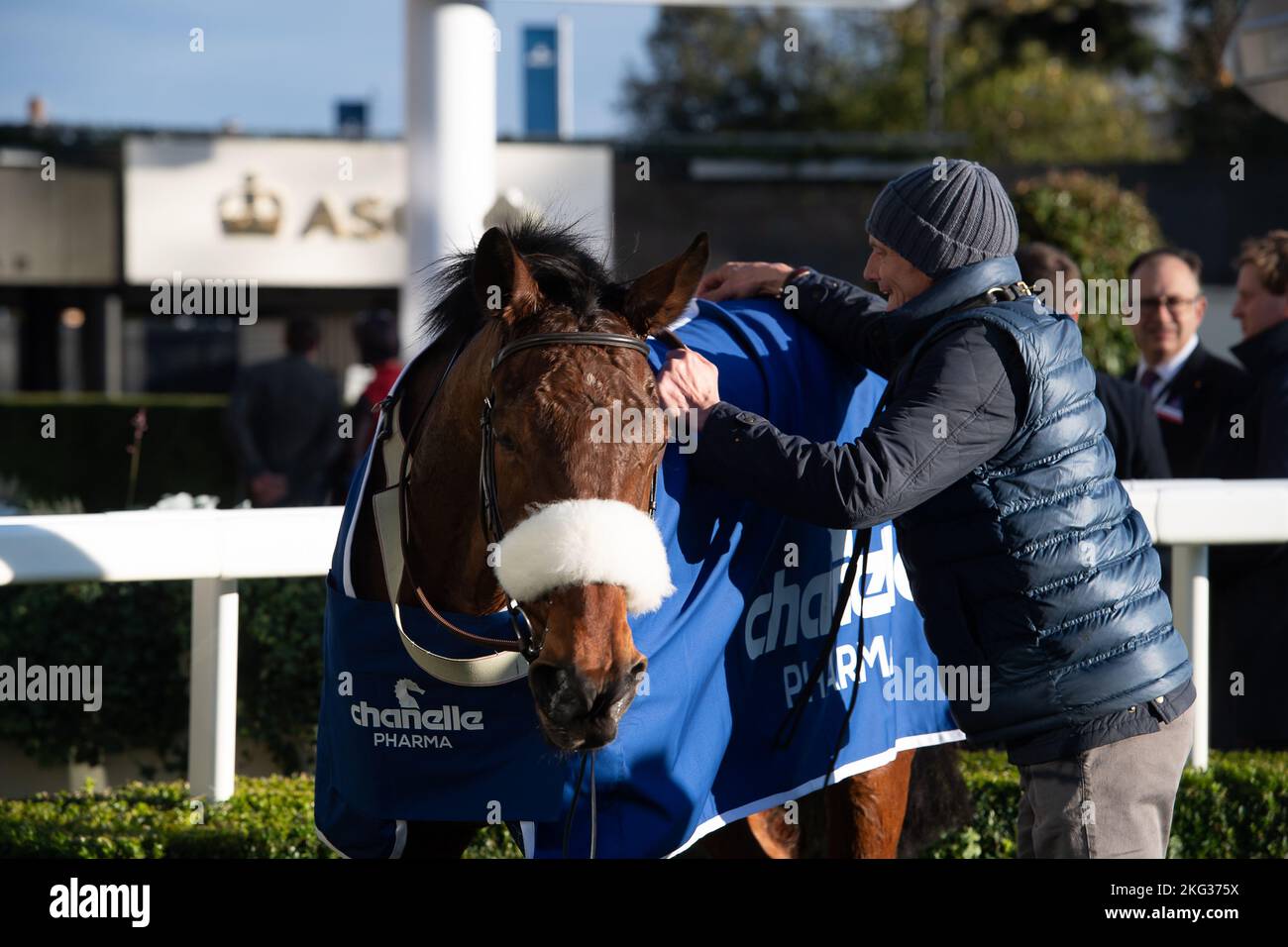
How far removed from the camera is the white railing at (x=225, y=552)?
3.32 meters

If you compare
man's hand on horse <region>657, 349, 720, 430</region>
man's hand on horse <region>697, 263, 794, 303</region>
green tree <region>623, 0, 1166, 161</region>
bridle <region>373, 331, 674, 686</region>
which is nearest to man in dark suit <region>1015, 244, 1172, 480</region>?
man's hand on horse <region>697, 263, 794, 303</region>

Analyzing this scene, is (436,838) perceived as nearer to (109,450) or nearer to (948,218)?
(948,218)

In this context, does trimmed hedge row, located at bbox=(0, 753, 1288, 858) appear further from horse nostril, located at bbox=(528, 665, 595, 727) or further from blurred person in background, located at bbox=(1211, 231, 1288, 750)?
horse nostril, located at bbox=(528, 665, 595, 727)

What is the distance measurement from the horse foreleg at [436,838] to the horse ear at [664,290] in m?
1.06

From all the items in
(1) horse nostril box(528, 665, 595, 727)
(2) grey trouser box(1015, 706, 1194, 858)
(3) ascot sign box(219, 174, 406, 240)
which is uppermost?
(3) ascot sign box(219, 174, 406, 240)

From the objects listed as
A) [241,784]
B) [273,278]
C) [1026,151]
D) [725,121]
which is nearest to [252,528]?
[241,784]

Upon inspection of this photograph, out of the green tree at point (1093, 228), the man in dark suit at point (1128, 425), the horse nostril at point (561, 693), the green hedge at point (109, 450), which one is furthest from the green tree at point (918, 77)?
the horse nostril at point (561, 693)

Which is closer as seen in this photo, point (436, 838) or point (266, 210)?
point (436, 838)

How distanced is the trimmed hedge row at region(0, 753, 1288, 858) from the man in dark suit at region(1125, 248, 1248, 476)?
1214 millimetres

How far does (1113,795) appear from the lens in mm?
2566

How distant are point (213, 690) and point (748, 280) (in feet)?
5.76

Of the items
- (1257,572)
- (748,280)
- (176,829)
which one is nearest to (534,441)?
(748,280)

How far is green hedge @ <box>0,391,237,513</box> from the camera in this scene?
12767 millimetres

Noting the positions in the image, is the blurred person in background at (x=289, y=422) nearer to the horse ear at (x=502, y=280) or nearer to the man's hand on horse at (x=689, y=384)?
the man's hand on horse at (x=689, y=384)
